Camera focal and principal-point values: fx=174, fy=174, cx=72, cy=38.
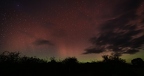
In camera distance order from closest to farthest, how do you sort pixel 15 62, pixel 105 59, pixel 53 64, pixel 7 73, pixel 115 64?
1. pixel 7 73
2. pixel 15 62
3. pixel 53 64
4. pixel 115 64
5. pixel 105 59

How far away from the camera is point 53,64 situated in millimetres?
23734

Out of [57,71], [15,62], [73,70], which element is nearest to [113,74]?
[73,70]

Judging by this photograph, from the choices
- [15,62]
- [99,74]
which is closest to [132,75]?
[99,74]

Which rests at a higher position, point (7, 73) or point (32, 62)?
A: point (32, 62)

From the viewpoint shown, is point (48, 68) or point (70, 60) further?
point (70, 60)

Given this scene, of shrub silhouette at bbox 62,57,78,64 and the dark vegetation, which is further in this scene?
shrub silhouette at bbox 62,57,78,64

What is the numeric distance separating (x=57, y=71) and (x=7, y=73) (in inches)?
253

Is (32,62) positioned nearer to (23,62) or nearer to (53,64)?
(23,62)

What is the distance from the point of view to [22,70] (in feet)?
66.6

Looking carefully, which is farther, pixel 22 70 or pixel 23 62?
pixel 23 62

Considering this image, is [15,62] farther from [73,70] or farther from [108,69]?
[108,69]

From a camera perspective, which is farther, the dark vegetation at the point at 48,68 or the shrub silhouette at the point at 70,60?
the shrub silhouette at the point at 70,60

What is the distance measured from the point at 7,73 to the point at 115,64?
50.7 ft

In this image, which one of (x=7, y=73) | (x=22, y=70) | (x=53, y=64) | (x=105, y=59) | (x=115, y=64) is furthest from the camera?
(x=105, y=59)
